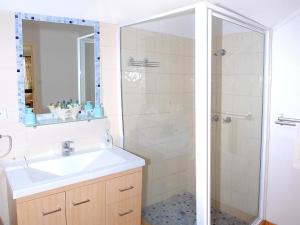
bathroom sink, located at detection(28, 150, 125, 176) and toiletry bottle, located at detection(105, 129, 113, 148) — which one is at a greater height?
toiletry bottle, located at detection(105, 129, 113, 148)

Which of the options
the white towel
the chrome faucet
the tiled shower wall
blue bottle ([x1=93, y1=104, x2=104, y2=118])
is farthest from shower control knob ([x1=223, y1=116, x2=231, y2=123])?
the chrome faucet

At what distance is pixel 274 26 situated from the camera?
90.7 inches

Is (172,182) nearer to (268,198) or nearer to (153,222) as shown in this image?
(153,222)

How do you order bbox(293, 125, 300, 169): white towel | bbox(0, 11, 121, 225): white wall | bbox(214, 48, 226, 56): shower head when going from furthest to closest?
1. bbox(293, 125, 300, 169): white towel
2. bbox(214, 48, 226, 56): shower head
3. bbox(0, 11, 121, 225): white wall

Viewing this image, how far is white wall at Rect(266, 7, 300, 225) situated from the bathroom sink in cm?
146

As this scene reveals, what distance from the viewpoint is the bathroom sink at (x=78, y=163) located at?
74.8 inches

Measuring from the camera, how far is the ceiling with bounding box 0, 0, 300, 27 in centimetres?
174

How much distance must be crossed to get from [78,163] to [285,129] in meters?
1.84

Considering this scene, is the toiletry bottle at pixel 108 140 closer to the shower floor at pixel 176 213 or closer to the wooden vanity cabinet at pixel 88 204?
the wooden vanity cabinet at pixel 88 204

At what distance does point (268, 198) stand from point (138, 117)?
1494mm

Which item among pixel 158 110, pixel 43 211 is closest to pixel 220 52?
pixel 158 110

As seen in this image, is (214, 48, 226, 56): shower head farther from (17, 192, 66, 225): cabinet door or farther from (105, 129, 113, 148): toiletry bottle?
(17, 192, 66, 225): cabinet door

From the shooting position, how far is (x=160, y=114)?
2.64m

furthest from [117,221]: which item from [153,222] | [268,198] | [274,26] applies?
[274,26]
